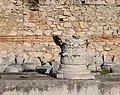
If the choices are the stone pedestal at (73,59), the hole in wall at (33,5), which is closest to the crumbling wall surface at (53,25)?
the hole in wall at (33,5)

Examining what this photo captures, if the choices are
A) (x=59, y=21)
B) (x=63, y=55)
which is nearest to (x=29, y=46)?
(x=59, y=21)

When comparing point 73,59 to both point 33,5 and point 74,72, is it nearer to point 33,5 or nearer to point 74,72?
point 74,72

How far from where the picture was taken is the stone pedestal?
631 centimetres

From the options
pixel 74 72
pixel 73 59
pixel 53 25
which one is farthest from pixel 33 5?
pixel 74 72

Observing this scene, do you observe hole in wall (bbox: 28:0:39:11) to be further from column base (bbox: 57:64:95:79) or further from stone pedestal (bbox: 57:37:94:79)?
column base (bbox: 57:64:95:79)

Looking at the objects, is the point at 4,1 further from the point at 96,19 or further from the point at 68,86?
the point at 68,86

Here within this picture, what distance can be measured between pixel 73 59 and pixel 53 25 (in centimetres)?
562

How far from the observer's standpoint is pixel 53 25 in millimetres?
11945

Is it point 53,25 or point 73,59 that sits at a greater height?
point 53,25

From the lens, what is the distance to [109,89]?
6.04m

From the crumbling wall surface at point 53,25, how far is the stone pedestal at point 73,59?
5275mm

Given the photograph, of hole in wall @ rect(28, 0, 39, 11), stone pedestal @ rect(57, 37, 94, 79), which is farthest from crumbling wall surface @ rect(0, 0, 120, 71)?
stone pedestal @ rect(57, 37, 94, 79)

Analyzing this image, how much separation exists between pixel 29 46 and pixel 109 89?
6.10m

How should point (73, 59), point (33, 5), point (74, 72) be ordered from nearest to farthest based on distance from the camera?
point (74, 72)
point (73, 59)
point (33, 5)
